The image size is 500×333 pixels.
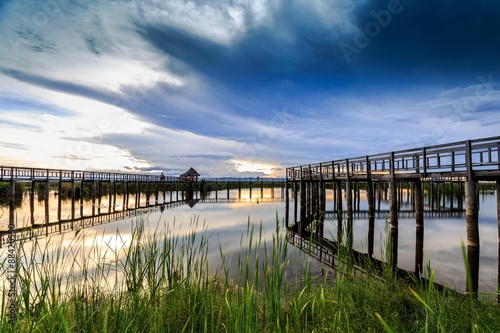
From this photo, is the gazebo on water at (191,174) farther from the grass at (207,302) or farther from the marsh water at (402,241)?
the grass at (207,302)

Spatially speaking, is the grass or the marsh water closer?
the grass

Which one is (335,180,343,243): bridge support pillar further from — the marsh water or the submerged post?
the submerged post

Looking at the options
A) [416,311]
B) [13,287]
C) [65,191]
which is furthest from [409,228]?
[65,191]

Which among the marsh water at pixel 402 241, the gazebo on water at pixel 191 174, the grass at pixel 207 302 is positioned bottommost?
the marsh water at pixel 402 241

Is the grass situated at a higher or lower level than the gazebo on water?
lower

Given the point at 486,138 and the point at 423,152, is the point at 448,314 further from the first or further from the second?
the point at 423,152

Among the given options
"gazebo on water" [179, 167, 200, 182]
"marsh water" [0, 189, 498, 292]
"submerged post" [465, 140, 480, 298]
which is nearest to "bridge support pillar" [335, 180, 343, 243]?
"marsh water" [0, 189, 498, 292]

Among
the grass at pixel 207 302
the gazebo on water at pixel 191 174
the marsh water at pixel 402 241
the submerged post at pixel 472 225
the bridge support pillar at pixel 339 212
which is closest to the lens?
the grass at pixel 207 302

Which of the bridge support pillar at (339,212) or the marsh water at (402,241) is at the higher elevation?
the bridge support pillar at (339,212)

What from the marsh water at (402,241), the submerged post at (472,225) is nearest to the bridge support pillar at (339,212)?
the marsh water at (402,241)

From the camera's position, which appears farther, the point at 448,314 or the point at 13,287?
the point at 448,314

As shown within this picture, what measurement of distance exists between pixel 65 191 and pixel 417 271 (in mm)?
53172

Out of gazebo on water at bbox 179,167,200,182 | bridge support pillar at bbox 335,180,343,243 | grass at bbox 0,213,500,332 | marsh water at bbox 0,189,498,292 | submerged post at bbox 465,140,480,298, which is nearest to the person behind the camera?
grass at bbox 0,213,500,332

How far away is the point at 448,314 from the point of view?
407cm
